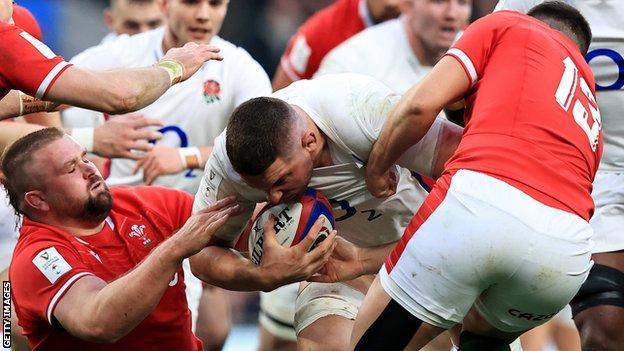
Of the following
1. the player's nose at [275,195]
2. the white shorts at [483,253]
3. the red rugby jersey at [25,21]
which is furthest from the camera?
the red rugby jersey at [25,21]

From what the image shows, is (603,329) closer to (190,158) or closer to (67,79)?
(67,79)

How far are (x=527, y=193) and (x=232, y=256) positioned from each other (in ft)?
4.14

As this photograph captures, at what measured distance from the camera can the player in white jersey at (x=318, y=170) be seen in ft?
14.5

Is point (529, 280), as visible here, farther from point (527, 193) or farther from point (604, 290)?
point (604, 290)

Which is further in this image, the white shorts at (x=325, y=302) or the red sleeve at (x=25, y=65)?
the white shorts at (x=325, y=302)

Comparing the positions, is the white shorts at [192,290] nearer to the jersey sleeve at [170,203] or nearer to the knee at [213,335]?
the knee at [213,335]

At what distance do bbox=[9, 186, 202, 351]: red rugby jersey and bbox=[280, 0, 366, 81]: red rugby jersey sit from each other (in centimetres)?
296

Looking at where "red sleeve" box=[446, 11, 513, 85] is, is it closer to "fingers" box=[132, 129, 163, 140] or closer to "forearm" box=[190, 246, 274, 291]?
"forearm" box=[190, 246, 274, 291]

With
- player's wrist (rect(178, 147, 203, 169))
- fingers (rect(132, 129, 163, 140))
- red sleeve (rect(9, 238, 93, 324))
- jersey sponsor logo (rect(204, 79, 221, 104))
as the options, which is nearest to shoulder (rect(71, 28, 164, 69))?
jersey sponsor logo (rect(204, 79, 221, 104))

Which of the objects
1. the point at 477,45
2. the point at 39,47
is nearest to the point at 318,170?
the point at 477,45

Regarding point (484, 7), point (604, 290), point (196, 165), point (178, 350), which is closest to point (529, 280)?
point (604, 290)

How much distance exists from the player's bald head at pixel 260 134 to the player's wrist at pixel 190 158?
226 cm

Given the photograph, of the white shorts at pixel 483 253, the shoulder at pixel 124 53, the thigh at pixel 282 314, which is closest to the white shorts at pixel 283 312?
the thigh at pixel 282 314

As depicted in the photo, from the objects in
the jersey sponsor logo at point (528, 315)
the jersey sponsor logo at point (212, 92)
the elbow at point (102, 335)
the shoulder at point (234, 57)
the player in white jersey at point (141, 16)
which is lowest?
the player in white jersey at point (141, 16)
